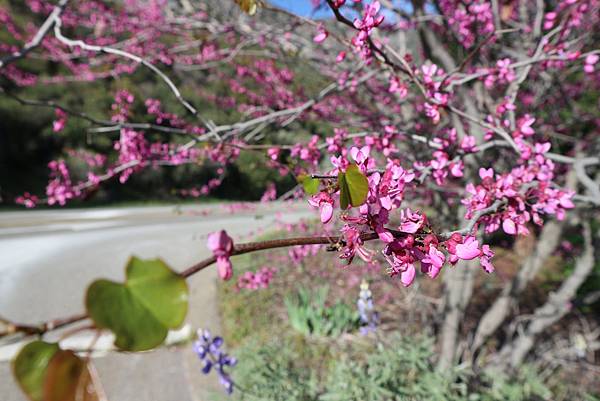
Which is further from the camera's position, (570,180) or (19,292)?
(19,292)

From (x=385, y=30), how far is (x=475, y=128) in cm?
160

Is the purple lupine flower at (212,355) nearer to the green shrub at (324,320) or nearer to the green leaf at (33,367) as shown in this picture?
the green shrub at (324,320)

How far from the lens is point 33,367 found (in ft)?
1.33

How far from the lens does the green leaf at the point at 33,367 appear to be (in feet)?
1.30

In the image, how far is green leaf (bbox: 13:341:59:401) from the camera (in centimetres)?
40

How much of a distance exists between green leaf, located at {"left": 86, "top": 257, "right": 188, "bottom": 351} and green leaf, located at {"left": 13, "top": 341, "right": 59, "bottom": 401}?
10 centimetres

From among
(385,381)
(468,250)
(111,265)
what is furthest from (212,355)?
(111,265)

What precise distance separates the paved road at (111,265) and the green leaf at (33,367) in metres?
2.43

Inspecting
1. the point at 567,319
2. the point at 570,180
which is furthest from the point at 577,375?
the point at 570,180

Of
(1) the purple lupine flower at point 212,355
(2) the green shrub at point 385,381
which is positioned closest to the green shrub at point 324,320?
(2) the green shrub at point 385,381

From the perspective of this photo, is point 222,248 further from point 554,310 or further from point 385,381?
point 554,310

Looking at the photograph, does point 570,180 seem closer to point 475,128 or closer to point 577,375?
point 475,128

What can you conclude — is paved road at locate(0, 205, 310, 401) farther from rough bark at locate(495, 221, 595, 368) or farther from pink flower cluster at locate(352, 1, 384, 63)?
rough bark at locate(495, 221, 595, 368)

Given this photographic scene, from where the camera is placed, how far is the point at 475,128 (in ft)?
7.25
